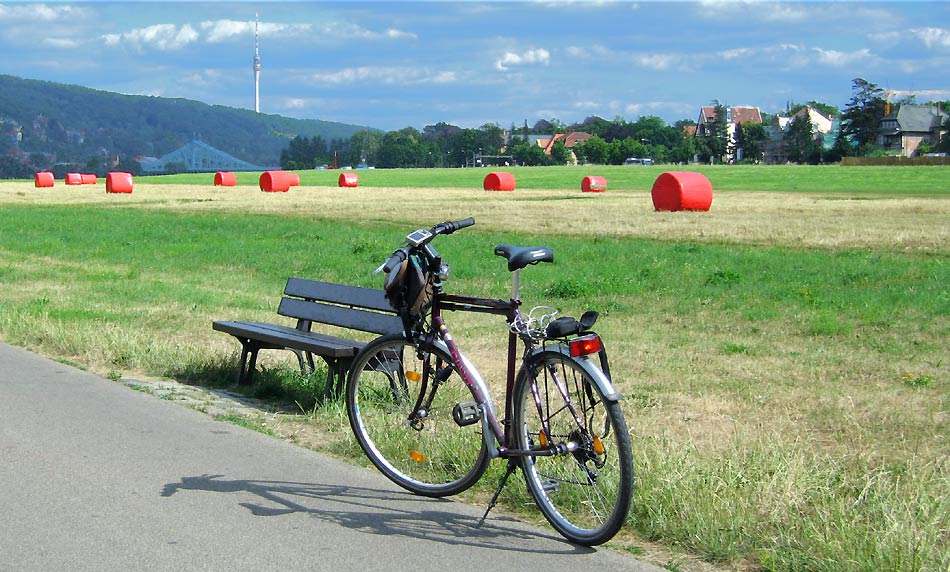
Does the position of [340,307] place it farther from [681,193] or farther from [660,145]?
[660,145]

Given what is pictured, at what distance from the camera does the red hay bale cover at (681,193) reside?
106ft

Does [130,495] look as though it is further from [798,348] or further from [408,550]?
[798,348]

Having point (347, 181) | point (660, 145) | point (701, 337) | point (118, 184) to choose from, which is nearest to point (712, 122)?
point (660, 145)

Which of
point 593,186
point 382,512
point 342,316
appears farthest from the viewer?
point 593,186

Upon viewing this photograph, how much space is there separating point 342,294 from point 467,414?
121 inches

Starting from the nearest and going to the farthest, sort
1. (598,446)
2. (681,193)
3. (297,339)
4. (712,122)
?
1. (598,446)
2. (297,339)
3. (681,193)
4. (712,122)

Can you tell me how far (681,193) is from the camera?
3234 centimetres

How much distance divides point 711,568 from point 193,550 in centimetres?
213

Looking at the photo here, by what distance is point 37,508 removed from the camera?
541 centimetres

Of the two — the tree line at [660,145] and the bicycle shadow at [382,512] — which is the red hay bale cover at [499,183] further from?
the tree line at [660,145]

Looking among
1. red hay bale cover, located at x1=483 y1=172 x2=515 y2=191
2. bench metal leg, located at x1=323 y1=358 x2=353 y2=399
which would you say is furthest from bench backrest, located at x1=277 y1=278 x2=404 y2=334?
red hay bale cover, located at x1=483 y1=172 x2=515 y2=191

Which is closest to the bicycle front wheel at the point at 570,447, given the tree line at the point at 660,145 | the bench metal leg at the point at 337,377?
the bench metal leg at the point at 337,377

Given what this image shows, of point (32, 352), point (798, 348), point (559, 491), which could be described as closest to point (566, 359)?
point (559, 491)

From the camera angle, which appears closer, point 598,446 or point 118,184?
point 598,446
